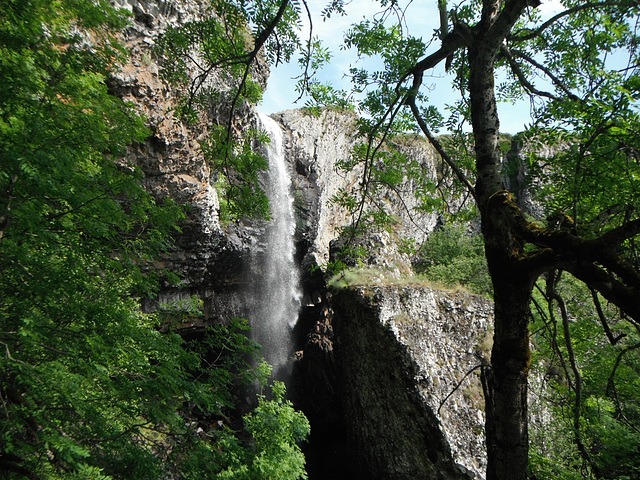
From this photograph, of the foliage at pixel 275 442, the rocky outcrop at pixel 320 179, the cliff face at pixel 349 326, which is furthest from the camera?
the rocky outcrop at pixel 320 179

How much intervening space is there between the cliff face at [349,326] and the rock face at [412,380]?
27mm

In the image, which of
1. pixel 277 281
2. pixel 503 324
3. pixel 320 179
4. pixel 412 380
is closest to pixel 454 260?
pixel 320 179

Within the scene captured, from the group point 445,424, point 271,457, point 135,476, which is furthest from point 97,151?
point 445,424

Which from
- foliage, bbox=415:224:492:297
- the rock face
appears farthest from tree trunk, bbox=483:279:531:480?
foliage, bbox=415:224:492:297

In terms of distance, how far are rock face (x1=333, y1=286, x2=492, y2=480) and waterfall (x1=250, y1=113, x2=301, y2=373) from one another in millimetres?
4971

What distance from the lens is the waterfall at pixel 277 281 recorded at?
15.6 meters

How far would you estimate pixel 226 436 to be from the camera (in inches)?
147

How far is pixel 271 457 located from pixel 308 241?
415 inches

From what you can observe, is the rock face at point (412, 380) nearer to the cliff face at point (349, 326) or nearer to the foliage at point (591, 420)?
the cliff face at point (349, 326)

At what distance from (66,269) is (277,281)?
12940 millimetres

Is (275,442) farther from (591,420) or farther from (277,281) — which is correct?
(277,281)

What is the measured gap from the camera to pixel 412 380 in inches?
352

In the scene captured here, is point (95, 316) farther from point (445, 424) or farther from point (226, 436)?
point (445, 424)

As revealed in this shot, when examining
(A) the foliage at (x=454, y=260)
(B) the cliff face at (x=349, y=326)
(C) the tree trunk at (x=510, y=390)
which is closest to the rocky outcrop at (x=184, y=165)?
(B) the cliff face at (x=349, y=326)
